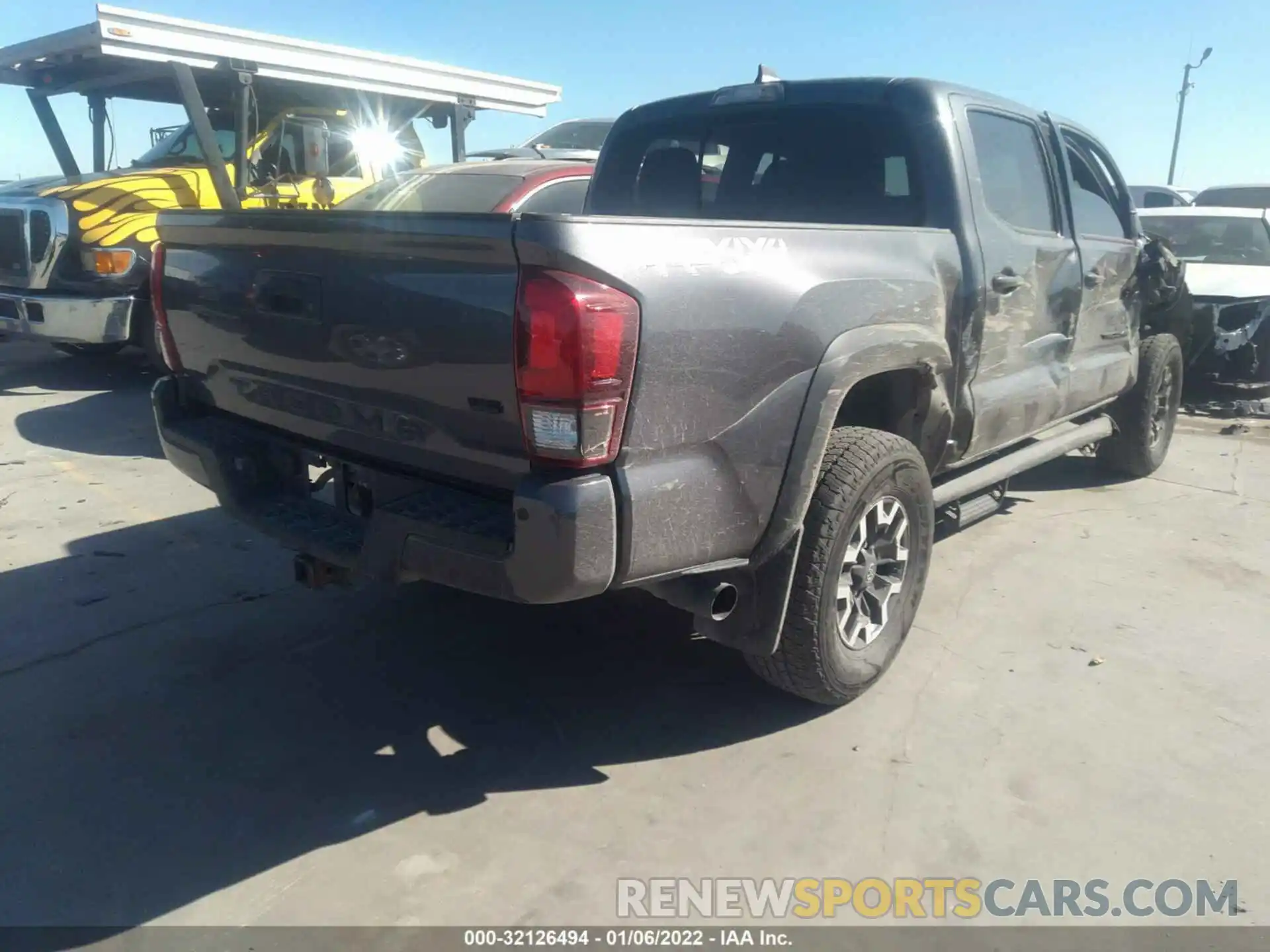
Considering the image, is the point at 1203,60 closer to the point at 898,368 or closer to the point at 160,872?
the point at 898,368

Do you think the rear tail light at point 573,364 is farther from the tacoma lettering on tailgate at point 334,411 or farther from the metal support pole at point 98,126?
the metal support pole at point 98,126

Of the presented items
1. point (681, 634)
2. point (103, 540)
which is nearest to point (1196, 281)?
point (681, 634)

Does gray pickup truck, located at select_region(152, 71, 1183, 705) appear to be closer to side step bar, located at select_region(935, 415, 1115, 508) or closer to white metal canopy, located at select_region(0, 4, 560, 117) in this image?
side step bar, located at select_region(935, 415, 1115, 508)

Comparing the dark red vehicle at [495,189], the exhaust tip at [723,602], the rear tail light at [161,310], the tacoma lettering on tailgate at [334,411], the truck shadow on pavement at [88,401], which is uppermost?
the dark red vehicle at [495,189]

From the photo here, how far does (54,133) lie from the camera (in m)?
8.89

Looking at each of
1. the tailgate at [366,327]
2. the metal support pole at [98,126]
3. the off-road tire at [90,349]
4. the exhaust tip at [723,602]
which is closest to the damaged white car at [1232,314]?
the exhaust tip at [723,602]

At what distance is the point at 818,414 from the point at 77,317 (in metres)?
6.44

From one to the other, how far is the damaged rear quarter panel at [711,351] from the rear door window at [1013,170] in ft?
3.79

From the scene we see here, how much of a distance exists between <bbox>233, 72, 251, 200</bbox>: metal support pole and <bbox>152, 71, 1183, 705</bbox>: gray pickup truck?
4235 millimetres

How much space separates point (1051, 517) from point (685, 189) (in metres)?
2.75

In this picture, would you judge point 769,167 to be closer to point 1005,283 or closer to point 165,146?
point 1005,283

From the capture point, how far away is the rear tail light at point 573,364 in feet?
7.53

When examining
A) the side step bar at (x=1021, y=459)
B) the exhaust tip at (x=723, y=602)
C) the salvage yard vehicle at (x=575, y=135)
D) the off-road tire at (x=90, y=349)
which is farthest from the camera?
the salvage yard vehicle at (x=575, y=135)

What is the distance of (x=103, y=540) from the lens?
473cm
